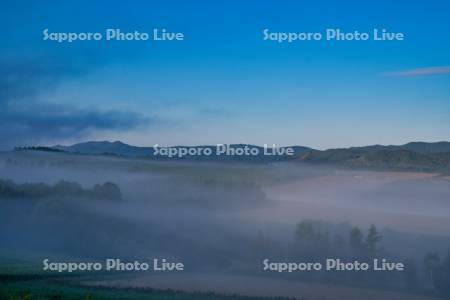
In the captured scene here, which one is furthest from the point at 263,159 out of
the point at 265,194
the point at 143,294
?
the point at 143,294

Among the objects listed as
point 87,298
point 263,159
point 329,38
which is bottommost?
point 87,298

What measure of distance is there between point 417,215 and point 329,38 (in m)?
1.37

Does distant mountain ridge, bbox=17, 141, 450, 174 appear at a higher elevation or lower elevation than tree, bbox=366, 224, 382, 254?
higher

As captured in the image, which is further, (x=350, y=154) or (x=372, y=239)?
(x=350, y=154)

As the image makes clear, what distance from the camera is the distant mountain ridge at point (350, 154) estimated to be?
599 centimetres

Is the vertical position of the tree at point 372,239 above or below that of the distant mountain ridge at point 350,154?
below

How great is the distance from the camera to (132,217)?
5.96 metres

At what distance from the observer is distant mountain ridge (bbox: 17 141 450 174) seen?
19.7 ft

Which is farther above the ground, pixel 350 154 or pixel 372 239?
pixel 350 154

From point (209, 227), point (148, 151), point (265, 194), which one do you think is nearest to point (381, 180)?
point (265, 194)

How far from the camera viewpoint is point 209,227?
5977 millimetres

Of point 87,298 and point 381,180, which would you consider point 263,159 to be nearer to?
point 381,180

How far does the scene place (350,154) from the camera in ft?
19.9

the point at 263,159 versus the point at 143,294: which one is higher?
the point at 263,159
